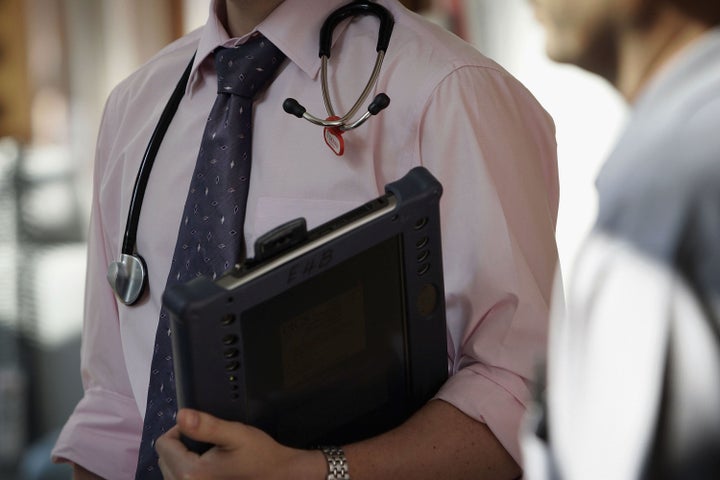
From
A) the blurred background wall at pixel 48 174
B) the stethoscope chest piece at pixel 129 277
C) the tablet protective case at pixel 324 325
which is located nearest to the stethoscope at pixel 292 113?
the stethoscope chest piece at pixel 129 277

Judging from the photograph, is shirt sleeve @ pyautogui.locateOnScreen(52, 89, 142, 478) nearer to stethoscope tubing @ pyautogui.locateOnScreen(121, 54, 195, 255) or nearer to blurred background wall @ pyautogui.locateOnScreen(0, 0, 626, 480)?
stethoscope tubing @ pyautogui.locateOnScreen(121, 54, 195, 255)

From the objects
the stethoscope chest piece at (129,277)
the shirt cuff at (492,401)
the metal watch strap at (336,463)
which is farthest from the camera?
the stethoscope chest piece at (129,277)

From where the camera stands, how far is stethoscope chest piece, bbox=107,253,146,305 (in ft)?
4.18

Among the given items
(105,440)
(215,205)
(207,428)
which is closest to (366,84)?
(215,205)

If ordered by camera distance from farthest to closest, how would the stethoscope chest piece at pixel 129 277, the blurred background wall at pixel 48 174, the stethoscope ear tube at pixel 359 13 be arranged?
the blurred background wall at pixel 48 174
the stethoscope chest piece at pixel 129 277
the stethoscope ear tube at pixel 359 13

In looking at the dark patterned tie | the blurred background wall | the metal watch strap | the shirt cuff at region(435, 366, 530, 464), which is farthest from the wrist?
the blurred background wall

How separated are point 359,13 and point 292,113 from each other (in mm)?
187

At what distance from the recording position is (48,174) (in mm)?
3322

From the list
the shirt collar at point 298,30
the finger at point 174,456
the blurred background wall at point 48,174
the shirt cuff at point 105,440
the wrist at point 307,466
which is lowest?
the blurred background wall at point 48,174

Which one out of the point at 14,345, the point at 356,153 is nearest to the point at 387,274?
the point at 356,153

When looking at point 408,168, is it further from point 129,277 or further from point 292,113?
point 129,277

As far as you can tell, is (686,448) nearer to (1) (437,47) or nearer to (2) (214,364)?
(2) (214,364)

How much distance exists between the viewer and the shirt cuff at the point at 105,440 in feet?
4.47

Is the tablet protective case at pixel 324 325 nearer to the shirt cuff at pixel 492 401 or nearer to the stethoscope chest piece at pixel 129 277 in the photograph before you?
the shirt cuff at pixel 492 401
